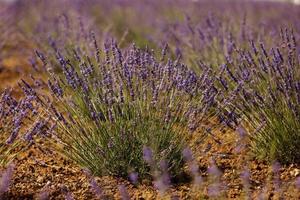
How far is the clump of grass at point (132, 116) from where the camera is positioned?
2686mm

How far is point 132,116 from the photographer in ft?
9.06

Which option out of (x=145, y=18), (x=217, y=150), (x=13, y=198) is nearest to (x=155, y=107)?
(x=217, y=150)

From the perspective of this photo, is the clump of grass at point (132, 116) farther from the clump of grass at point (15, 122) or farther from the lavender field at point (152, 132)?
the clump of grass at point (15, 122)

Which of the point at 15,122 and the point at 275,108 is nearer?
the point at 15,122

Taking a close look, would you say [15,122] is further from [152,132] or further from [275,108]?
[275,108]

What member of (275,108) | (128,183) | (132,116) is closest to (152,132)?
(132,116)

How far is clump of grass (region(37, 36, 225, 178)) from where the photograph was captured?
8.81 feet

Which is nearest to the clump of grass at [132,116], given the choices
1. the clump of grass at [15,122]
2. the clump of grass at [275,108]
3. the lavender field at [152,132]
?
the lavender field at [152,132]

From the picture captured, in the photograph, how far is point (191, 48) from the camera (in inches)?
182

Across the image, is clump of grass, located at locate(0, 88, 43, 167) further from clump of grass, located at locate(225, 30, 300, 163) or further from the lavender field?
clump of grass, located at locate(225, 30, 300, 163)

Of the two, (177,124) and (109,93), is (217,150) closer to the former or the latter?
(177,124)

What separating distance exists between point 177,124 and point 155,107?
0.18 metres

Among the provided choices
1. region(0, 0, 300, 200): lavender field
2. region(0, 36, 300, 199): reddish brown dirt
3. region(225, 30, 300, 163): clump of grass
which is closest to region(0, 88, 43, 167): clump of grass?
region(0, 0, 300, 200): lavender field

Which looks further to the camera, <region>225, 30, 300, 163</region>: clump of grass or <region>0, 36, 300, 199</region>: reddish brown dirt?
<region>225, 30, 300, 163</region>: clump of grass
